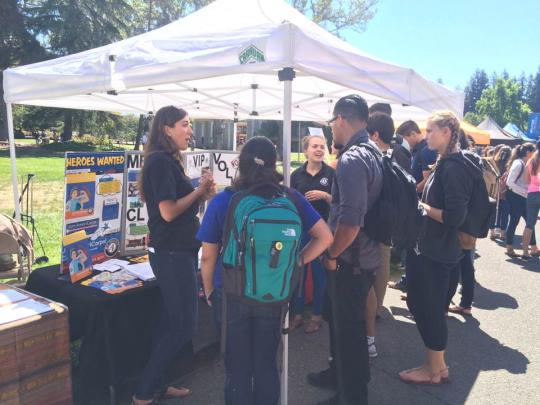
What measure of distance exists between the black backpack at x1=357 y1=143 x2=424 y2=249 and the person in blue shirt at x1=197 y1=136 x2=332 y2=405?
43cm

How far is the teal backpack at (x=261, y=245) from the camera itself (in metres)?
1.82

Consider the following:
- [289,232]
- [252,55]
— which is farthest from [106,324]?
[252,55]

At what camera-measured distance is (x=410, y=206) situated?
2383mm

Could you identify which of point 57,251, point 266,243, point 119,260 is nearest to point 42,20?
point 57,251

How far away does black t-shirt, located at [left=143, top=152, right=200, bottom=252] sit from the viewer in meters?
2.32

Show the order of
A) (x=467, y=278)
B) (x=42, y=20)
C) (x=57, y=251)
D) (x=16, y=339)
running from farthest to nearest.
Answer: (x=42, y=20) < (x=57, y=251) < (x=467, y=278) < (x=16, y=339)

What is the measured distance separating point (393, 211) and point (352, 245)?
1.03 feet

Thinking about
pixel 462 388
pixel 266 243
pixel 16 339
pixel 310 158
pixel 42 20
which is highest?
pixel 42 20

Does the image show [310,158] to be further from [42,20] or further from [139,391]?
[42,20]

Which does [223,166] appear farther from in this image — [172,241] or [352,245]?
[352,245]

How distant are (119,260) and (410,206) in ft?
7.62

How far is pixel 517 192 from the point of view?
682cm

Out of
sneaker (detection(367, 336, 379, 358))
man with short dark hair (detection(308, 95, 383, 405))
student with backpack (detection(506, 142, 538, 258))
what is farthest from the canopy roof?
student with backpack (detection(506, 142, 538, 258))

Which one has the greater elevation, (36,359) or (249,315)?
(249,315)
